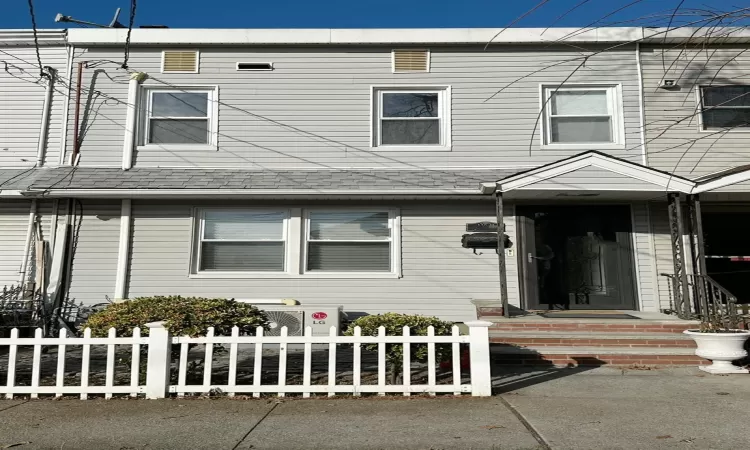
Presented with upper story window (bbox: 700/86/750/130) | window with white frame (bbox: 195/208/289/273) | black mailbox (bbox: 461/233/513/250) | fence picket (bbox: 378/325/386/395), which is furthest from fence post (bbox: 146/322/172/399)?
upper story window (bbox: 700/86/750/130)

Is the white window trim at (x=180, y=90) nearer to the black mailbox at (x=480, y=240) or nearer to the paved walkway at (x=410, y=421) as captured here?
the black mailbox at (x=480, y=240)

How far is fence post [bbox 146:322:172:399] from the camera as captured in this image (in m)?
4.98

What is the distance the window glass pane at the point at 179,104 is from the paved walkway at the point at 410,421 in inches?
231

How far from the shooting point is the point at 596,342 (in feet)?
23.0

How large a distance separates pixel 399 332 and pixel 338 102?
5272mm

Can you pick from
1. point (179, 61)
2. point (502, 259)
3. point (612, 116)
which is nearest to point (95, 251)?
point (179, 61)

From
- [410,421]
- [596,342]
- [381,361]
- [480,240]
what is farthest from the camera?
[480,240]

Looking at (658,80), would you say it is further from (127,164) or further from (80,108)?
(80,108)

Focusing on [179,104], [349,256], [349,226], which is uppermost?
[179,104]

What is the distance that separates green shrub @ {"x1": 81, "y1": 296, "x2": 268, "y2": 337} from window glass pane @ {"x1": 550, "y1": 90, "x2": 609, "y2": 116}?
6647 mm

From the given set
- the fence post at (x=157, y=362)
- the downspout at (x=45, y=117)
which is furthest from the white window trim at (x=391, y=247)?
the downspout at (x=45, y=117)

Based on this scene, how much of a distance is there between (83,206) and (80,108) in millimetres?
1849

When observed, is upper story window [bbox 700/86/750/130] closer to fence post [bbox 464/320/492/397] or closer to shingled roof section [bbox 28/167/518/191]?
shingled roof section [bbox 28/167/518/191]

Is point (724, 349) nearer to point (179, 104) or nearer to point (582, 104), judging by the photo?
point (582, 104)
